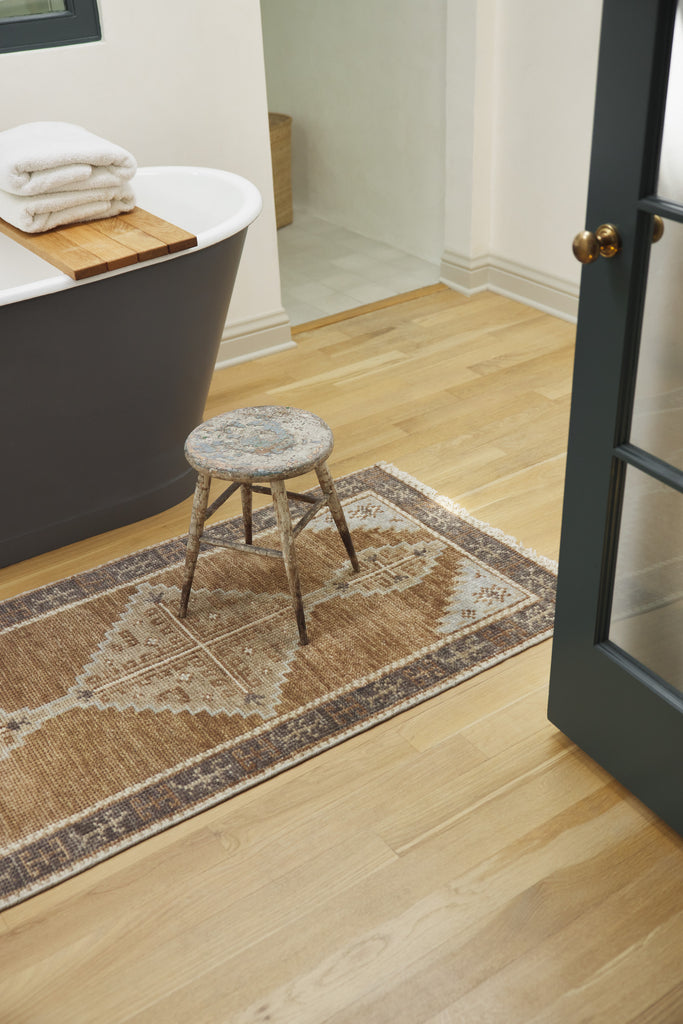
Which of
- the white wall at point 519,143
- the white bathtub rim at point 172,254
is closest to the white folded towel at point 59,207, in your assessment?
the white bathtub rim at point 172,254

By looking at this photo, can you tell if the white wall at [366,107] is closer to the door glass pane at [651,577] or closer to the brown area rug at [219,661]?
the brown area rug at [219,661]

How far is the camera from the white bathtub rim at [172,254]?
6.36ft

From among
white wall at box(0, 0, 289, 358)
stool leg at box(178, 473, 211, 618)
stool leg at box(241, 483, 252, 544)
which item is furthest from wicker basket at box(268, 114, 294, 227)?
stool leg at box(178, 473, 211, 618)

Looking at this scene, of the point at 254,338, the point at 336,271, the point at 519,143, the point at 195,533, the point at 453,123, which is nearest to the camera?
the point at 195,533

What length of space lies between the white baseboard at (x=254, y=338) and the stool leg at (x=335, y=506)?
120cm

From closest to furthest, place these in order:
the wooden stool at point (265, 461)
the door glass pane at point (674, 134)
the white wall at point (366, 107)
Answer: the door glass pane at point (674, 134) < the wooden stool at point (265, 461) < the white wall at point (366, 107)

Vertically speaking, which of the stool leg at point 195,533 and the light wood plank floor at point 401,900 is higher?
the stool leg at point 195,533

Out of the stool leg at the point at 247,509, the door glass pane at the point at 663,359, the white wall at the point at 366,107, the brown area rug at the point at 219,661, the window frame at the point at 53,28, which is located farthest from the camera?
the white wall at the point at 366,107

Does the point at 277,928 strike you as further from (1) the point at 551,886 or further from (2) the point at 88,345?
(2) the point at 88,345

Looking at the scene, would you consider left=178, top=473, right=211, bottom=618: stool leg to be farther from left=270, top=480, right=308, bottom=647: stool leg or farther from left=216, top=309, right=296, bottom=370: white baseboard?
left=216, top=309, right=296, bottom=370: white baseboard

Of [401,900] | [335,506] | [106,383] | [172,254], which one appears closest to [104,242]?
[172,254]

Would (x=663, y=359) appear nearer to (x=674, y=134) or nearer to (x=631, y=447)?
(x=631, y=447)

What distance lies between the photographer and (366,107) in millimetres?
3945

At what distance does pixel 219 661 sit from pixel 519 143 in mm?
2239
